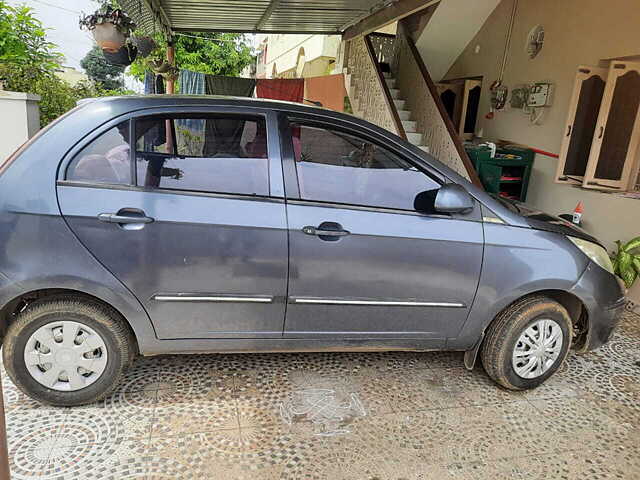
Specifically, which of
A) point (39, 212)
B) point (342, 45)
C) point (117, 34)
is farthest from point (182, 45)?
point (39, 212)

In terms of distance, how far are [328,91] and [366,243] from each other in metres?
6.58

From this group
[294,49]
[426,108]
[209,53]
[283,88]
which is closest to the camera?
[426,108]

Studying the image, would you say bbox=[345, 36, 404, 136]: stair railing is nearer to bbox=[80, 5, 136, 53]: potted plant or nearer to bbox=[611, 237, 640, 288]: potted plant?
bbox=[611, 237, 640, 288]: potted plant

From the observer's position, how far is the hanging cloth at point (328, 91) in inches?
326

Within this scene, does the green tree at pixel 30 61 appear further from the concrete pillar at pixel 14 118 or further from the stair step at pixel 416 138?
the stair step at pixel 416 138

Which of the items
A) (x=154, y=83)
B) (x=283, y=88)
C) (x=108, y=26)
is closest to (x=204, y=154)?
(x=108, y=26)

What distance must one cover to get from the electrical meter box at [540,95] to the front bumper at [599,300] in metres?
4.00

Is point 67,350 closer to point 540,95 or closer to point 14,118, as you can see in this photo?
point 14,118

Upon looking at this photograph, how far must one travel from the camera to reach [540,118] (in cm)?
630

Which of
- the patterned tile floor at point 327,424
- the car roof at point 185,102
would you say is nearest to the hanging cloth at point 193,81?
the car roof at point 185,102

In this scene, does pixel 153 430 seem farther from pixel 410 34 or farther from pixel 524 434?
pixel 410 34

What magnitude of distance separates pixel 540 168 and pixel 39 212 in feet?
20.2

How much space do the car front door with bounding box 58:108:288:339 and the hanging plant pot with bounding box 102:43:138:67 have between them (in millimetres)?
4037

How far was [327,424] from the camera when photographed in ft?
8.02
